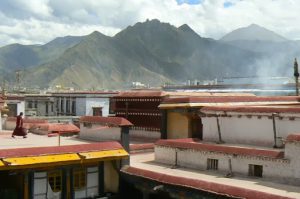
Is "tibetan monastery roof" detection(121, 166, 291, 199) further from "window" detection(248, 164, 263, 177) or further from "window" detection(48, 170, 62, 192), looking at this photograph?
"window" detection(48, 170, 62, 192)

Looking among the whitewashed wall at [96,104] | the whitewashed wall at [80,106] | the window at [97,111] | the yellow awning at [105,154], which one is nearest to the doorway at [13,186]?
the yellow awning at [105,154]

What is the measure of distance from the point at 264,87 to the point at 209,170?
4974 cm

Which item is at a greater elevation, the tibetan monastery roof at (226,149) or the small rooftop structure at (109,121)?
the small rooftop structure at (109,121)

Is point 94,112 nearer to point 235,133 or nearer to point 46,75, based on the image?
point 235,133

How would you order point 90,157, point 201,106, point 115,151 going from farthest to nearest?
point 201,106 → point 115,151 → point 90,157

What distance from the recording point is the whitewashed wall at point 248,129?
18062mm

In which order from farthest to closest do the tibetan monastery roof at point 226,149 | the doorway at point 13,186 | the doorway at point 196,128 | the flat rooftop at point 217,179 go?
the doorway at point 196,128, the doorway at point 13,186, the tibetan monastery roof at point 226,149, the flat rooftop at point 217,179

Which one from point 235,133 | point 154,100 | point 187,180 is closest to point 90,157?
point 187,180

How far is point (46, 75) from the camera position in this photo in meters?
176

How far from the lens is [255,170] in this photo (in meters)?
16.6

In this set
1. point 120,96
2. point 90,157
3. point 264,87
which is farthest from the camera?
point 264,87

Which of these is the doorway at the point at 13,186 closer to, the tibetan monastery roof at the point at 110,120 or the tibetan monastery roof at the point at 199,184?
the tibetan monastery roof at the point at 199,184

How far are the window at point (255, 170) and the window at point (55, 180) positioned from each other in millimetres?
7572

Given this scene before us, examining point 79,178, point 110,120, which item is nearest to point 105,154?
point 79,178
